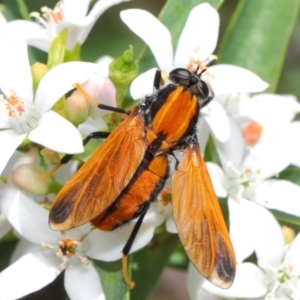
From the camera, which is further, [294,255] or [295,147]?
[295,147]

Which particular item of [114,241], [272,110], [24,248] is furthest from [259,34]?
[24,248]

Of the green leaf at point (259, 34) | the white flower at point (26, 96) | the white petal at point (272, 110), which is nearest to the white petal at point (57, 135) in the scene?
the white flower at point (26, 96)

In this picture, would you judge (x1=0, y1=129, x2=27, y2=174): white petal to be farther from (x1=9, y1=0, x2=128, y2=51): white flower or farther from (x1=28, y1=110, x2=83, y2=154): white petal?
(x1=9, y1=0, x2=128, y2=51): white flower

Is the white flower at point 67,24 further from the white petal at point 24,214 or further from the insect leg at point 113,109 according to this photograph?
the white petal at point 24,214

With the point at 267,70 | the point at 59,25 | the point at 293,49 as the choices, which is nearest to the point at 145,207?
the point at 59,25

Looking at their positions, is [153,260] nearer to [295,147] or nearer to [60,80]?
[295,147]

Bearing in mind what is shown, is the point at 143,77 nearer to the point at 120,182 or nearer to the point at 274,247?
the point at 120,182
